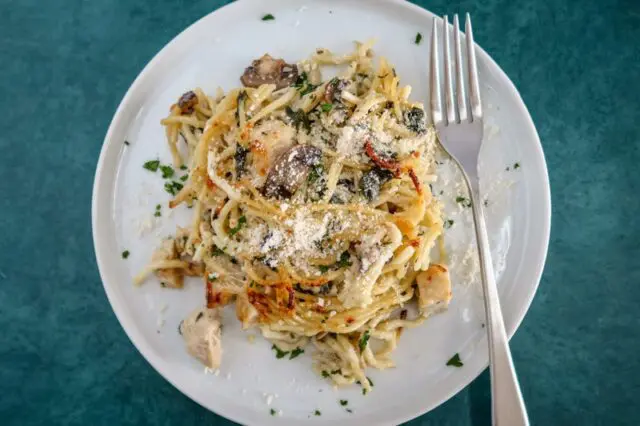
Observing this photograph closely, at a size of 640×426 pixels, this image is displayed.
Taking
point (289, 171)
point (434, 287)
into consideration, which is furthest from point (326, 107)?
point (434, 287)

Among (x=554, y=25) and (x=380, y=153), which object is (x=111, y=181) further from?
(x=554, y=25)

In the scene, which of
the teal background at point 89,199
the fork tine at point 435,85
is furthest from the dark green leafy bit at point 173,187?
the fork tine at point 435,85

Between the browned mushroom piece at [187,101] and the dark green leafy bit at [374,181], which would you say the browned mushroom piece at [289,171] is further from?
the browned mushroom piece at [187,101]

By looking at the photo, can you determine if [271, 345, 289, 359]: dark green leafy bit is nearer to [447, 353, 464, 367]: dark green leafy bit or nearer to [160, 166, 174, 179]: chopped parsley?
[447, 353, 464, 367]: dark green leafy bit

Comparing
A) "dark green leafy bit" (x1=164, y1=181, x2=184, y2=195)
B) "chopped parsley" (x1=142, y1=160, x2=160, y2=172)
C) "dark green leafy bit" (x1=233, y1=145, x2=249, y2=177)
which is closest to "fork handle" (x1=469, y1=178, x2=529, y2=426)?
"dark green leafy bit" (x1=233, y1=145, x2=249, y2=177)

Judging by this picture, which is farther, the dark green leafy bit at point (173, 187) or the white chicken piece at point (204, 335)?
the dark green leafy bit at point (173, 187)
